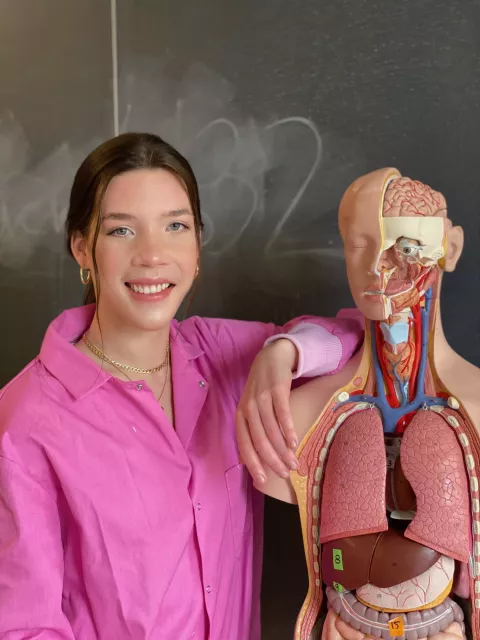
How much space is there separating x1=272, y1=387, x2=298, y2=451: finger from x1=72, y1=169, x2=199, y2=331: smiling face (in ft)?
0.85

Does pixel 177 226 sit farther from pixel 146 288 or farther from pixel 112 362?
pixel 112 362

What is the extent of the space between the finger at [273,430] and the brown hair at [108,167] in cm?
38

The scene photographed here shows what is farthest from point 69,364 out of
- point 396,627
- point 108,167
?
point 396,627

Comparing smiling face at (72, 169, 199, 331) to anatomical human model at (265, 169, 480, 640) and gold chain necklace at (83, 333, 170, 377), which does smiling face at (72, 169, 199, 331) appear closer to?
gold chain necklace at (83, 333, 170, 377)

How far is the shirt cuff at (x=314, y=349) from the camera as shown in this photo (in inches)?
41.4

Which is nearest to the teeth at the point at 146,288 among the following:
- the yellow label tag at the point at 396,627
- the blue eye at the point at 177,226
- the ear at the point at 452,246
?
the blue eye at the point at 177,226

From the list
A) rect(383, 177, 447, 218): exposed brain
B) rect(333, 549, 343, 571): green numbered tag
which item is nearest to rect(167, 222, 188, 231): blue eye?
rect(383, 177, 447, 218): exposed brain

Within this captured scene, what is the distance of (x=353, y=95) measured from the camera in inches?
55.7

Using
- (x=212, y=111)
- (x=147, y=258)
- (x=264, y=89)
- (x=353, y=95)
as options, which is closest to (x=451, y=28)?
(x=353, y=95)

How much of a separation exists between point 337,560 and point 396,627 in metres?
0.12

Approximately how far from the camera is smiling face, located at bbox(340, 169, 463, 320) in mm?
955

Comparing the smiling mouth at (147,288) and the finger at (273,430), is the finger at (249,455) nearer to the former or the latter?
the finger at (273,430)

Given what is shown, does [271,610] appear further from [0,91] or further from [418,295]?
[0,91]

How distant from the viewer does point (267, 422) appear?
3.16 feet
